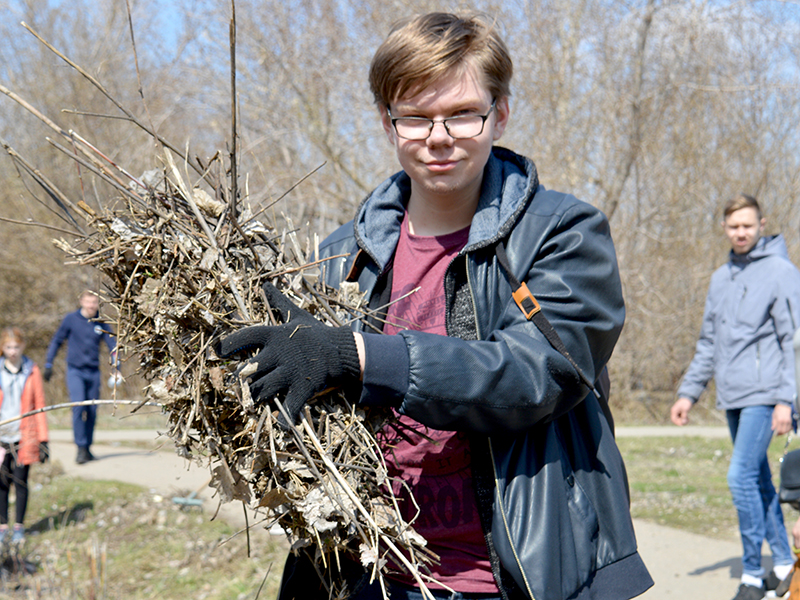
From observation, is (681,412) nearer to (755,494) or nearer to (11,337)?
(755,494)

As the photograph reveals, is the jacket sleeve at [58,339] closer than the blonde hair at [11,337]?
No

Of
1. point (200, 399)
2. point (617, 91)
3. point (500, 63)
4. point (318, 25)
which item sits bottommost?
point (200, 399)

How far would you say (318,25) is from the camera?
35.9ft

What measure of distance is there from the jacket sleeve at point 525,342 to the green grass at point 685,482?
460 centimetres

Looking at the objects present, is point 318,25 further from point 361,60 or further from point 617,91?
point 617,91

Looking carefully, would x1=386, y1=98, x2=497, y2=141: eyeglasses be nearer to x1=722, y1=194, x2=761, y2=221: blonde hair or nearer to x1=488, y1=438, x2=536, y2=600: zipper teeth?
x1=488, y1=438, x2=536, y2=600: zipper teeth

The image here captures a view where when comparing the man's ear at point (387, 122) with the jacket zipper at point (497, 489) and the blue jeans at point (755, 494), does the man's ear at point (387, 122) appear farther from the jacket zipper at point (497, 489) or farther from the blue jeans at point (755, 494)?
the blue jeans at point (755, 494)

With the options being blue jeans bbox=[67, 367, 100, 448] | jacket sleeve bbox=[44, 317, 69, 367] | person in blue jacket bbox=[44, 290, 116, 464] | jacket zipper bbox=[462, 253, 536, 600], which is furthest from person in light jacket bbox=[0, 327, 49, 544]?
jacket zipper bbox=[462, 253, 536, 600]

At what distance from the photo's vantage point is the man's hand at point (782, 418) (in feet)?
14.0

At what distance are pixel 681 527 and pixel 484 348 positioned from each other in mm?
4849

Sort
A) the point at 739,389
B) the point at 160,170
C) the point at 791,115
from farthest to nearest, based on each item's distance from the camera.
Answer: the point at 791,115 → the point at 739,389 → the point at 160,170

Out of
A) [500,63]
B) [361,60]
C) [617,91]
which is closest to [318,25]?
[361,60]

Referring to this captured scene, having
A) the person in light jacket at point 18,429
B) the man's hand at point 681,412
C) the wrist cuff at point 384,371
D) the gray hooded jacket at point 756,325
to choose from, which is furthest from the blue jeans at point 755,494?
the person in light jacket at point 18,429

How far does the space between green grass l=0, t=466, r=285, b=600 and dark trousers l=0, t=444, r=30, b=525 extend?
27cm
